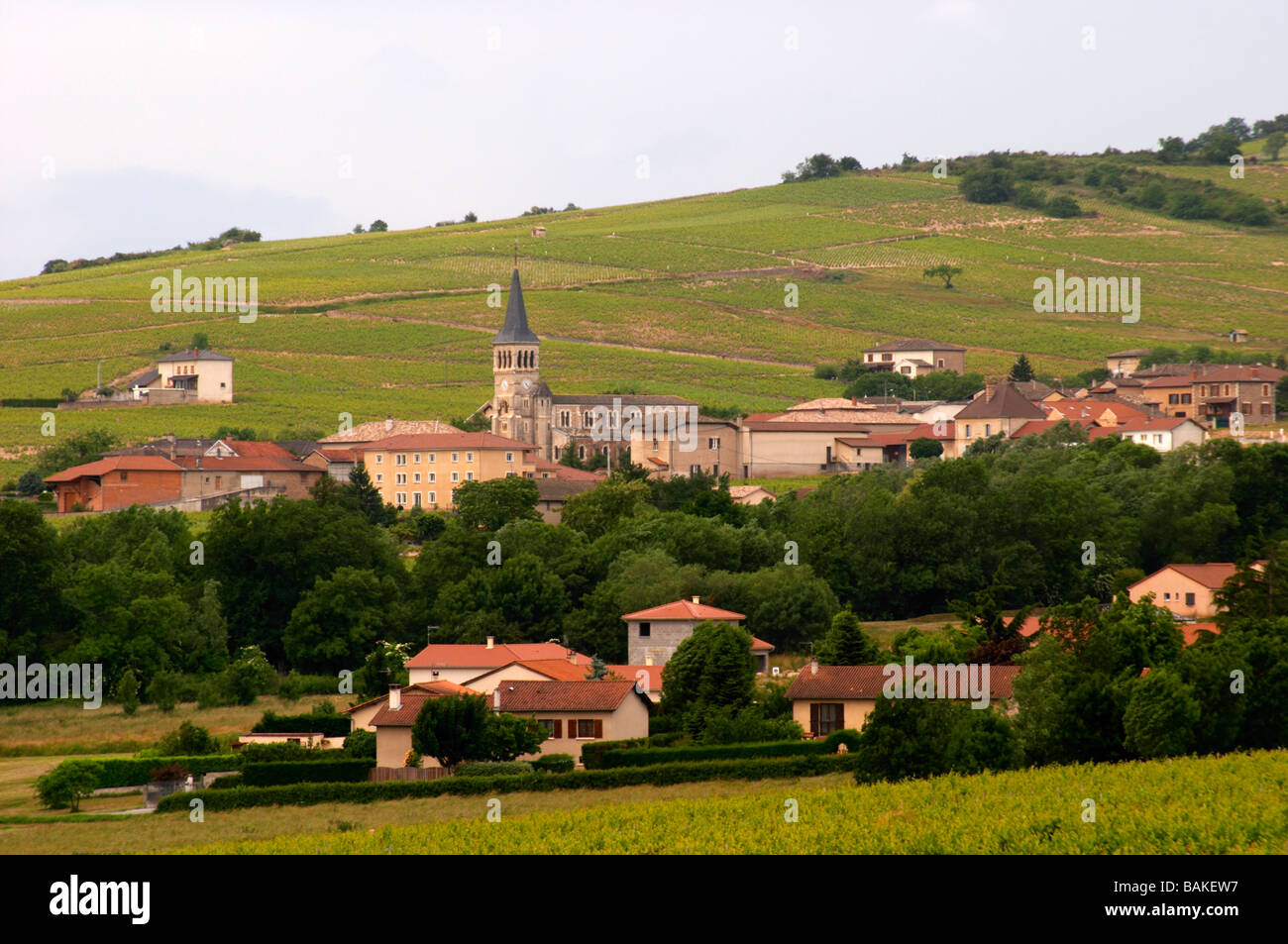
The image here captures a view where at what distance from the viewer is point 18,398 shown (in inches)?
4946

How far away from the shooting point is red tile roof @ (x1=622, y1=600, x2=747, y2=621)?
61.6 meters

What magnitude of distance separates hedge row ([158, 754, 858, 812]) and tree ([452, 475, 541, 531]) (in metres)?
41.6

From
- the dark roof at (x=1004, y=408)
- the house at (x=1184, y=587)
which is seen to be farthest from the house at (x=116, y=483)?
the house at (x=1184, y=587)

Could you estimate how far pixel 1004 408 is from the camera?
110 meters

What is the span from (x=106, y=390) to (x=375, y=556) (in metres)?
66.1

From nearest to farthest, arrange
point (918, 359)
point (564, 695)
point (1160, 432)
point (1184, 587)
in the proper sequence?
point (564, 695) < point (1184, 587) < point (1160, 432) < point (918, 359)

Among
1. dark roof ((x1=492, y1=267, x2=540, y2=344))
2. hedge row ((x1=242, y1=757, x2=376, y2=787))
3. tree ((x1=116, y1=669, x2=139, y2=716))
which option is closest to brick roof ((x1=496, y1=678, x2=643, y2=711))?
hedge row ((x1=242, y1=757, x2=376, y2=787))

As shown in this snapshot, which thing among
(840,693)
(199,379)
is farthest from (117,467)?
(840,693)

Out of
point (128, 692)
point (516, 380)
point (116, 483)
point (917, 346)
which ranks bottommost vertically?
point (128, 692)

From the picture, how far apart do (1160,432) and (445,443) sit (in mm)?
42681

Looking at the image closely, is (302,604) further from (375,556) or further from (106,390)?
(106,390)

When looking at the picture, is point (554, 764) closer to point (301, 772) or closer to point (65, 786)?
point (301, 772)
